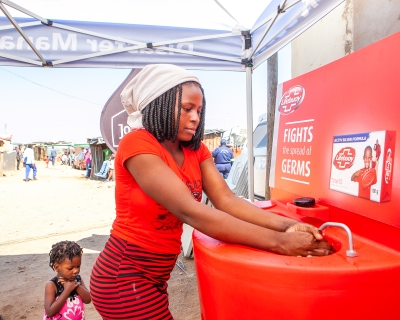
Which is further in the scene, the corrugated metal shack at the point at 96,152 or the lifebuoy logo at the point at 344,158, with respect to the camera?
the corrugated metal shack at the point at 96,152

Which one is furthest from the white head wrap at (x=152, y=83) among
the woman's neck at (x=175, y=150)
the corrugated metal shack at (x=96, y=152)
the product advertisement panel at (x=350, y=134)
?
the corrugated metal shack at (x=96, y=152)

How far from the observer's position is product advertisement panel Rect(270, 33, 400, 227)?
1.01 m

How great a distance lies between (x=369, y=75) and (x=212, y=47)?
231 cm

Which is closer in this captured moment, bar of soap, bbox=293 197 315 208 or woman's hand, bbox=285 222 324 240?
woman's hand, bbox=285 222 324 240

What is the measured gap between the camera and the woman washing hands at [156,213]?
97cm

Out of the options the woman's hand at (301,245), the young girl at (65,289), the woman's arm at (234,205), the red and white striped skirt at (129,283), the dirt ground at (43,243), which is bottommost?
the dirt ground at (43,243)

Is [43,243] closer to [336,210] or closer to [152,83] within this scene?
[152,83]

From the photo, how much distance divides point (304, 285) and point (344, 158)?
0.58 meters

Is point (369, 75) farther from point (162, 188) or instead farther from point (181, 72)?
point (162, 188)

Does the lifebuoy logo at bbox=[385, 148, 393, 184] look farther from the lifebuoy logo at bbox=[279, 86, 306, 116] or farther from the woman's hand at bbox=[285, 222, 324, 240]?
the lifebuoy logo at bbox=[279, 86, 306, 116]

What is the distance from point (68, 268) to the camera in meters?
1.89

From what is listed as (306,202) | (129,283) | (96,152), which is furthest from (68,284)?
(96,152)

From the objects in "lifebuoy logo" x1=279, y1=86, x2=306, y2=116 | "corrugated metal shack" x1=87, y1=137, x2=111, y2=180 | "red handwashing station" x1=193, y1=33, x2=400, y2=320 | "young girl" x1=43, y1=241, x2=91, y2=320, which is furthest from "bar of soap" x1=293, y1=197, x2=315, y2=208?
"corrugated metal shack" x1=87, y1=137, x2=111, y2=180

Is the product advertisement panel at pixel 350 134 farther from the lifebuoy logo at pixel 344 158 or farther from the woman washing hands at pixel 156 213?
the woman washing hands at pixel 156 213
